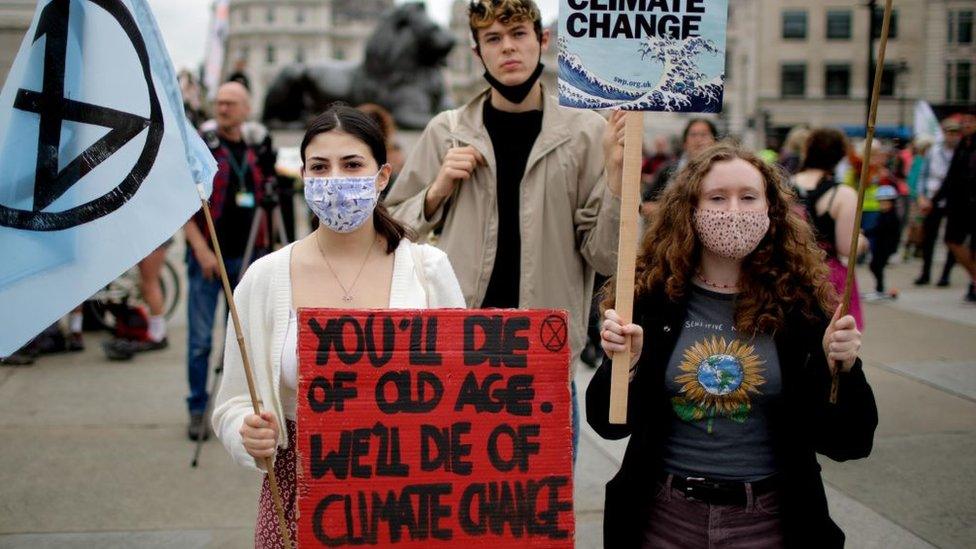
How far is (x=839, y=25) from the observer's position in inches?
2318

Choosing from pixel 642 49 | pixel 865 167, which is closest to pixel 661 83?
pixel 642 49

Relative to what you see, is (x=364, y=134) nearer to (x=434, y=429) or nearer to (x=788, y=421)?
(x=434, y=429)

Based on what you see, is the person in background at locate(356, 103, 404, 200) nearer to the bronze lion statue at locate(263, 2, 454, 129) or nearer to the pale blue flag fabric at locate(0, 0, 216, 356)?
the pale blue flag fabric at locate(0, 0, 216, 356)

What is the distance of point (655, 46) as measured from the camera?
2393 mm

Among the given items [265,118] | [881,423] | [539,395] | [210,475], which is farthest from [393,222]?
[265,118]

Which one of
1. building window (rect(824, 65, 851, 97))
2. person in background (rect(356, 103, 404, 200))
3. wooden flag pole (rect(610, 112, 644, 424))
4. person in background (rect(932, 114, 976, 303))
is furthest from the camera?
building window (rect(824, 65, 851, 97))

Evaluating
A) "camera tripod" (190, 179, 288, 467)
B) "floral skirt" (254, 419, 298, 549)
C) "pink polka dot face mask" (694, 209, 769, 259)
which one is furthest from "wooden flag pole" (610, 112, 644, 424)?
"camera tripod" (190, 179, 288, 467)

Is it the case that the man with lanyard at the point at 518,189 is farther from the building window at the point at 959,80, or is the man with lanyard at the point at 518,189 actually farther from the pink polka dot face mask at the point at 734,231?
the building window at the point at 959,80

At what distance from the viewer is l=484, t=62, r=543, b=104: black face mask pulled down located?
11.4ft

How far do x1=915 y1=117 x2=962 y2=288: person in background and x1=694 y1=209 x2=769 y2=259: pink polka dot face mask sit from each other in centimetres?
959

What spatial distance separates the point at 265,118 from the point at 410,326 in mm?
25781

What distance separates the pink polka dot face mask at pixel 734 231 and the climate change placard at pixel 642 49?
1.05 ft

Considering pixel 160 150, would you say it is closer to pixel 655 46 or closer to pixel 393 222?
pixel 393 222

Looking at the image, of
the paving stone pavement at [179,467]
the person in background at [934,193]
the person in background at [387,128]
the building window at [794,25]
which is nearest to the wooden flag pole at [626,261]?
the paving stone pavement at [179,467]
